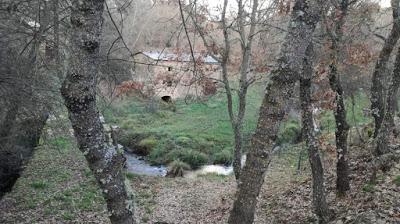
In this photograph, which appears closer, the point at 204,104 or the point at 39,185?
the point at 204,104

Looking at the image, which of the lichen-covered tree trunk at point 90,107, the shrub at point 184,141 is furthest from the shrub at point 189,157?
the lichen-covered tree trunk at point 90,107

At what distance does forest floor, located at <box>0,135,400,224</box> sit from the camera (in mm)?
8573

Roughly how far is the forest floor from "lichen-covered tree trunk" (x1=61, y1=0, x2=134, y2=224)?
17.9ft

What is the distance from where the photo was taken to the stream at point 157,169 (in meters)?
17.8

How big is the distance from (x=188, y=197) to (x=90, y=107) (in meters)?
10.8

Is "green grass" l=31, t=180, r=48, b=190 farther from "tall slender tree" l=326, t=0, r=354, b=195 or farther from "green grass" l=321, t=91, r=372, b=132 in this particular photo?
"green grass" l=321, t=91, r=372, b=132

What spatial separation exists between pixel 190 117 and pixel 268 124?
21.6 m

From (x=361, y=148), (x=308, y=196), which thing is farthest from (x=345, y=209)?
(x=361, y=148)

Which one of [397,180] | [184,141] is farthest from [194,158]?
[397,180]

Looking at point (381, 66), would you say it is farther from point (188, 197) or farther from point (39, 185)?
point (39, 185)

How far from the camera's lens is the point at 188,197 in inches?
535

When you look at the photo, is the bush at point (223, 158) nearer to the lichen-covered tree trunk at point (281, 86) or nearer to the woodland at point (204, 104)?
the woodland at point (204, 104)

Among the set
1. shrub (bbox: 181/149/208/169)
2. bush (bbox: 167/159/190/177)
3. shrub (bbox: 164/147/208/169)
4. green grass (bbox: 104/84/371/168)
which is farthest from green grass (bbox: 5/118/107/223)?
shrub (bbox: 181/149/208/169)

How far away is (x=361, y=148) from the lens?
12.7 m
